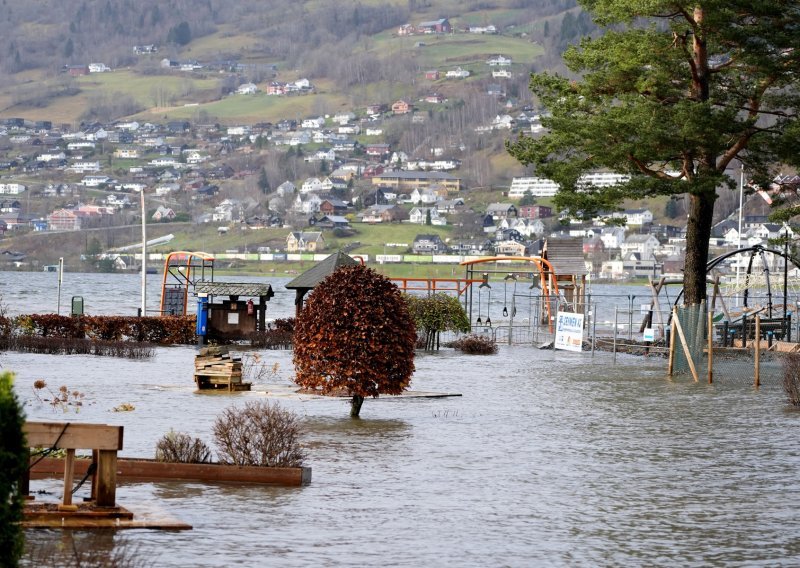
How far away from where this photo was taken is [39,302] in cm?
9625

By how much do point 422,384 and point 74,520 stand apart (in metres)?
19.7

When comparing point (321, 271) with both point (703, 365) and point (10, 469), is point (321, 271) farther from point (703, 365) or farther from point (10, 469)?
point (10, 469)

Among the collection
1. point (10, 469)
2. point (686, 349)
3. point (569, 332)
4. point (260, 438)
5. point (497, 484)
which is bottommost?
point (497, 484)

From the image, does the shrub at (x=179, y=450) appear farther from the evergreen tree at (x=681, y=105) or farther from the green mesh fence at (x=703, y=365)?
the evergreen tree at (x=681, y=105)

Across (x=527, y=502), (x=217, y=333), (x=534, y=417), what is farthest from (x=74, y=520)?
(x=217, y=333)

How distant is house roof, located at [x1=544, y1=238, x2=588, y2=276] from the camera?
68.1m

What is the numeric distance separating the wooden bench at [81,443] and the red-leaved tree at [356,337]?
10.0 metres

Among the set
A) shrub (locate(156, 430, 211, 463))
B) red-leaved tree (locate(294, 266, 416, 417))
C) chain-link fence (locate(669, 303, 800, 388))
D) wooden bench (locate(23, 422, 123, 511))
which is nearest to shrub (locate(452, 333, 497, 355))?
chain-link fence (locate(669, 303, 800, 388))

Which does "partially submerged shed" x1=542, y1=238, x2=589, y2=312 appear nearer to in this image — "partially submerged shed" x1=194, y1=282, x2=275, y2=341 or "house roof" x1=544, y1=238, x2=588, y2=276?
"house roof" x1=544, y1=238, x2=588, y2=276

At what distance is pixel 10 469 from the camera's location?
8742 mm

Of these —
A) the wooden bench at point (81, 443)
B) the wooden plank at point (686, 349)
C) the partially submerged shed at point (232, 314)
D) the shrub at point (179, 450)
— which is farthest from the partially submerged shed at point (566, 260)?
the wooden bench at point (81, 443)

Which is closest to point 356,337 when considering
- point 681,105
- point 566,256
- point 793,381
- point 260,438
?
point 260,438

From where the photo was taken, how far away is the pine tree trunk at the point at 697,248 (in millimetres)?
41906

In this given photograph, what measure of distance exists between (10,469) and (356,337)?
1388 centimetres
